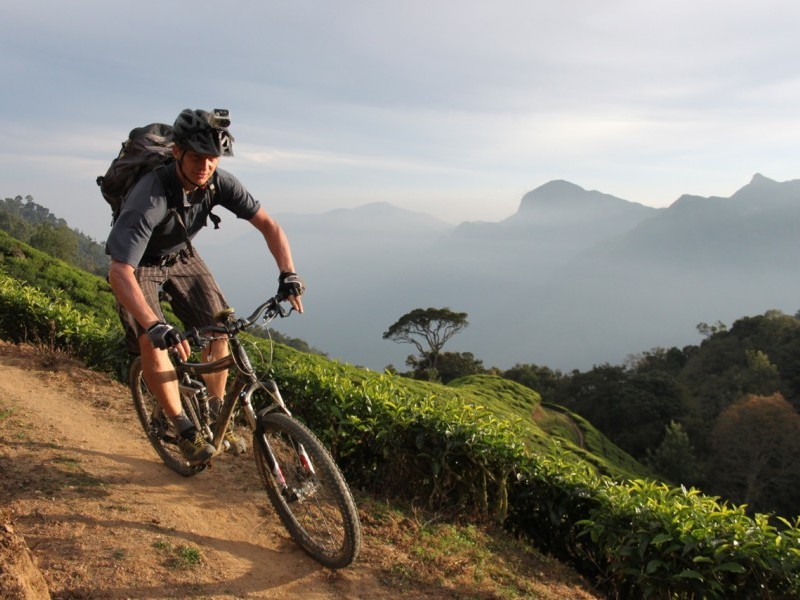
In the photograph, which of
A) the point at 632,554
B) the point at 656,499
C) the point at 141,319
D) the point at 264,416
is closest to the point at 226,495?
the point at 264,416

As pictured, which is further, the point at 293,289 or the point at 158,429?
the point at 158,429

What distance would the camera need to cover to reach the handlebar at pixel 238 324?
11.8ft

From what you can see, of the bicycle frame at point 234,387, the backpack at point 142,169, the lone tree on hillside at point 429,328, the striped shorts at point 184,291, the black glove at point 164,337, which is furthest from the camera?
the lone tree on hillside at point 429,328

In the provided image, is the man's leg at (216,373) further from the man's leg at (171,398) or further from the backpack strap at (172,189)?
the backpack strap at (172,189)

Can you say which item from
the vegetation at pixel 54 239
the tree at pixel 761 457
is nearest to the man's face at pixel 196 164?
the vegetation at pixel 54 239

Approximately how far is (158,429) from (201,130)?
2.58 metres

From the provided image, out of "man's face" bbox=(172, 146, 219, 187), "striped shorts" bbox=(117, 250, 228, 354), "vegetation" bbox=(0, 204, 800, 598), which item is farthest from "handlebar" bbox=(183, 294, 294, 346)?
"vegetation" bbox=(0, 204, 800, 598)

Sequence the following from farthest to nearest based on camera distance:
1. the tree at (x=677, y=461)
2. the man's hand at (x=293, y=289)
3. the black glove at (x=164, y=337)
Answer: the tree at (x=677, y=461) → the man's hand at (x=293, y=289) → the black glove at (x=164, y=337)

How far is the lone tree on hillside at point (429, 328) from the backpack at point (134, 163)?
6230cm

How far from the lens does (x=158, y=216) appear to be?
3.81m

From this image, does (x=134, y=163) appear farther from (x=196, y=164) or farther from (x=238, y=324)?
(x=238, y=324)

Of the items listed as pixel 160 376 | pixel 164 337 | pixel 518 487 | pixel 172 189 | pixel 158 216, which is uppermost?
pixel 172 189

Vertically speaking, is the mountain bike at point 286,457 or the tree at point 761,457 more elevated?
the mountain bike at point 286,457

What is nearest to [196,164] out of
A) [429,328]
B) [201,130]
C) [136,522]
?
[201,130]
